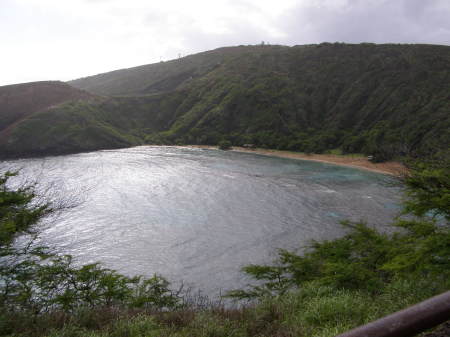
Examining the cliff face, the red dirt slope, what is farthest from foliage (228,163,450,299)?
the cliff face

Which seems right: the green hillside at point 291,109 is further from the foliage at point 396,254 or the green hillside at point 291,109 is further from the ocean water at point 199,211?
the foliage at point 396,254

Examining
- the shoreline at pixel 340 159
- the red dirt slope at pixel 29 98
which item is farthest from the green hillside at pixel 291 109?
the red dirt slope at pixel 29 98

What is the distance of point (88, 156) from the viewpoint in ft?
228

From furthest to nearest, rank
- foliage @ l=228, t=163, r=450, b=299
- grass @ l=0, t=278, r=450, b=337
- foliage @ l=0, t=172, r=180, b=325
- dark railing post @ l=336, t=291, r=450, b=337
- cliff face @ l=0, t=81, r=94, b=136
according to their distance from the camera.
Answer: cliff face @ l=0, t=81, r=94, b=136, foliage @ l=0, t=172, r=180, b=325, foliage @ l=228, t=163, r=450, b=299, grass @ l=0, t=278, r=450, b=337, dark railing post @ l=336, t=291, r=450, b=337

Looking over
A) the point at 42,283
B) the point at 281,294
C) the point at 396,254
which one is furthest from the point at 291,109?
the point at 42,283

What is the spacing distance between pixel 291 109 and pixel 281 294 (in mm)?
85387

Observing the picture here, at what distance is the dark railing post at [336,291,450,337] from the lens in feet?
7.03

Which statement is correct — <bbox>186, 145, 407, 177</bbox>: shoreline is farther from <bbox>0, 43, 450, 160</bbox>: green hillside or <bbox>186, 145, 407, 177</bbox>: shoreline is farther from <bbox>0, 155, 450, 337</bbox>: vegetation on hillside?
<bbox>0, 155, 450, 337</bbox>: vegetation on hillside

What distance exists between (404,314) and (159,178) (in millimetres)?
47704

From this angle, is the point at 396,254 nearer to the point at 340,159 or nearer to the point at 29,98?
the point at 340,159

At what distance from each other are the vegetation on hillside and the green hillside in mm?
48446

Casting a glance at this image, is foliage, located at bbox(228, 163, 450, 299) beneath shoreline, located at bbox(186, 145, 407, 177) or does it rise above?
above

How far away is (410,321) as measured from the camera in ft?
7.35

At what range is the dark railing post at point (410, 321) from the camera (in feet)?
7.03
